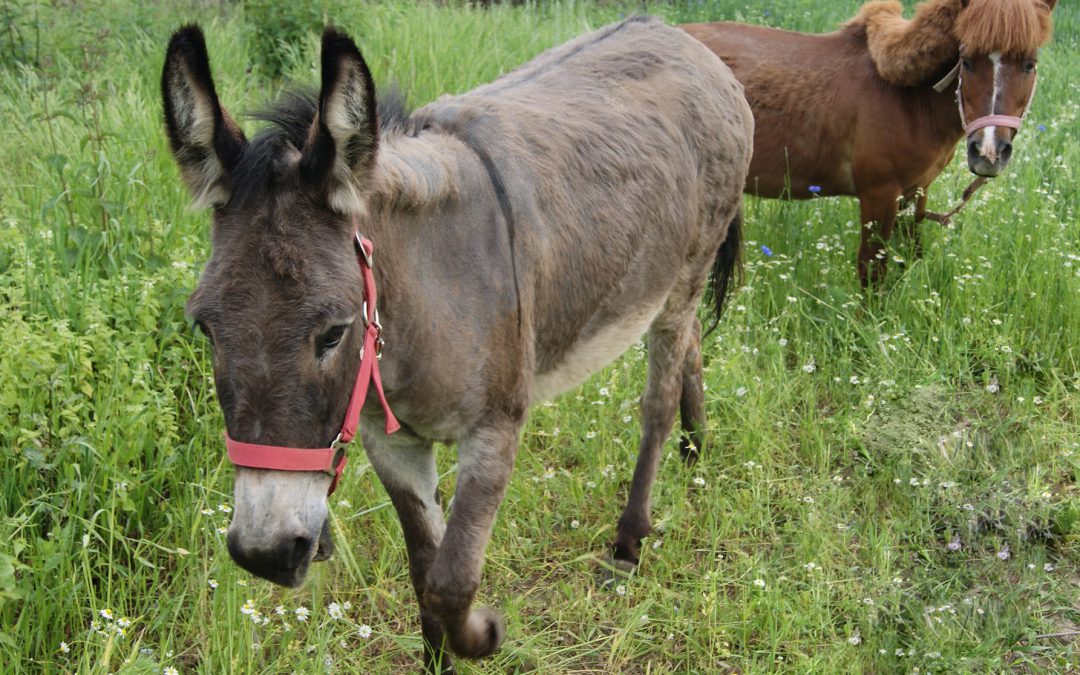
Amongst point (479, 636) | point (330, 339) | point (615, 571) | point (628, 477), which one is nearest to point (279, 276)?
point (330, 339)

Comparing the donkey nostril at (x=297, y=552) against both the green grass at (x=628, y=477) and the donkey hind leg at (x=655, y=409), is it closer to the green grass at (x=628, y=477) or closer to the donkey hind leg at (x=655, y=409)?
the green grass at (x=628, y=477)

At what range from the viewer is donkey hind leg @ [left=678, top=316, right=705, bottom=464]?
156 inches

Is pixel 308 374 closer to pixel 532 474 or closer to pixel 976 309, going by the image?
pixel 532 474

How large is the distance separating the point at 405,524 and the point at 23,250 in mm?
1618

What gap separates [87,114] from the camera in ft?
15.8

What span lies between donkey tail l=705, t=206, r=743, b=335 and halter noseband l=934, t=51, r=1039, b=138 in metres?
1.12

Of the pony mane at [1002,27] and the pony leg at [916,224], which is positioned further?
the pony leg at [916,224]

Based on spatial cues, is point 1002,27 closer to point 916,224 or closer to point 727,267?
point 916,224

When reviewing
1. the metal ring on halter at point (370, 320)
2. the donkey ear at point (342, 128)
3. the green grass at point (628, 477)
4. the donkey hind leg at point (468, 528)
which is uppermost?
the donkey ear at point (342, 128)

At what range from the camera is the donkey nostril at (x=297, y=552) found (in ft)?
6.20

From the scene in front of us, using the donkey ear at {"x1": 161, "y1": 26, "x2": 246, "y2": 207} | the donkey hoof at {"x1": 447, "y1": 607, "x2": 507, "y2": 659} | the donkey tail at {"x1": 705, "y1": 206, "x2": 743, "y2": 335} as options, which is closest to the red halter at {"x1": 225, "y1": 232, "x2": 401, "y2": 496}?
the donkey ear at {"x1": 161, "y1": 26, "x2": 246, "y2": 207}

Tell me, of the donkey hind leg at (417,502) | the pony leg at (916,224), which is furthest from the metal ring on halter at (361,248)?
the pony leg at (916,224)

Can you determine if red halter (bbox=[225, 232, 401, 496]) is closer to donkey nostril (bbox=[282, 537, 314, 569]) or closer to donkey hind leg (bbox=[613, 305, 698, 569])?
donkey nostril (bbox=[282, 537, 314, 569])

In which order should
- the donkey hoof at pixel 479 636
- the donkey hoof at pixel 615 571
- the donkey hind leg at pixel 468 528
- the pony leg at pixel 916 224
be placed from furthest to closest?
1. the pony leg at pixel 916 224
2. the donkey hoof at pixel 615 571
3. the donkey hoof at pixel 479 636
4. the donkey hind leg at pixel 468 528
